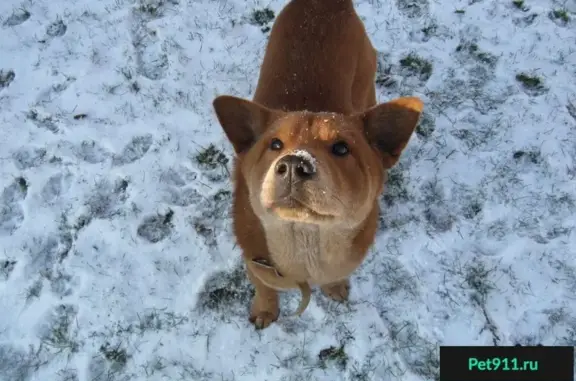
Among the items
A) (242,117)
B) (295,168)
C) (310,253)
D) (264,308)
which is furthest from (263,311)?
(295,168)

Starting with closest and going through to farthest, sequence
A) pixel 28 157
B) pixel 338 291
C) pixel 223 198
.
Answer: pixel 338 291 → pixel 223 198 → pixel 28 157

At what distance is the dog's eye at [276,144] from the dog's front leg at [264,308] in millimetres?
1447

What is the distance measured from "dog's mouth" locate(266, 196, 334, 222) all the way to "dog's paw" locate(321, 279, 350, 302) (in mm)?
1657

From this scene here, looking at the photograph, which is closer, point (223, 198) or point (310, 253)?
point (310, 253)

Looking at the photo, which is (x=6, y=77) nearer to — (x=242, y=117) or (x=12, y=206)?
(x=12, y=206)

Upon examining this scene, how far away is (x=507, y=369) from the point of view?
433cm

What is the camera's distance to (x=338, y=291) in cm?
437

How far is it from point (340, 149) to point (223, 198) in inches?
88.5

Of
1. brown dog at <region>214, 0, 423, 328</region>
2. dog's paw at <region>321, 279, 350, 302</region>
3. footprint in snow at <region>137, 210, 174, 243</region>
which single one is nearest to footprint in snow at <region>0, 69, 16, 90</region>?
footprint in snow at <region>137, 210, 174, 243</region>

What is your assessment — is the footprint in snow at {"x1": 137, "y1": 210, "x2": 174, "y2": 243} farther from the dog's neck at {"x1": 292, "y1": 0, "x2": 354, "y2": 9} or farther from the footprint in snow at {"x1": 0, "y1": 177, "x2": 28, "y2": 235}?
the dog's neck at {"x1": 292, "y1": 0, "x2": 354, "y2": 9}

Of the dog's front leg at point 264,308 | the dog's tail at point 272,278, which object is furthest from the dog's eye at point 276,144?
the dog's front leg at point 264,308

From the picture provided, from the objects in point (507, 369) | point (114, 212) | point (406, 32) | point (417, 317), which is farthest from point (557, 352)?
point (114, 212)

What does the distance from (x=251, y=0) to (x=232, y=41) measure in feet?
2.10

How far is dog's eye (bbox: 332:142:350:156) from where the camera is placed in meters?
2.86
